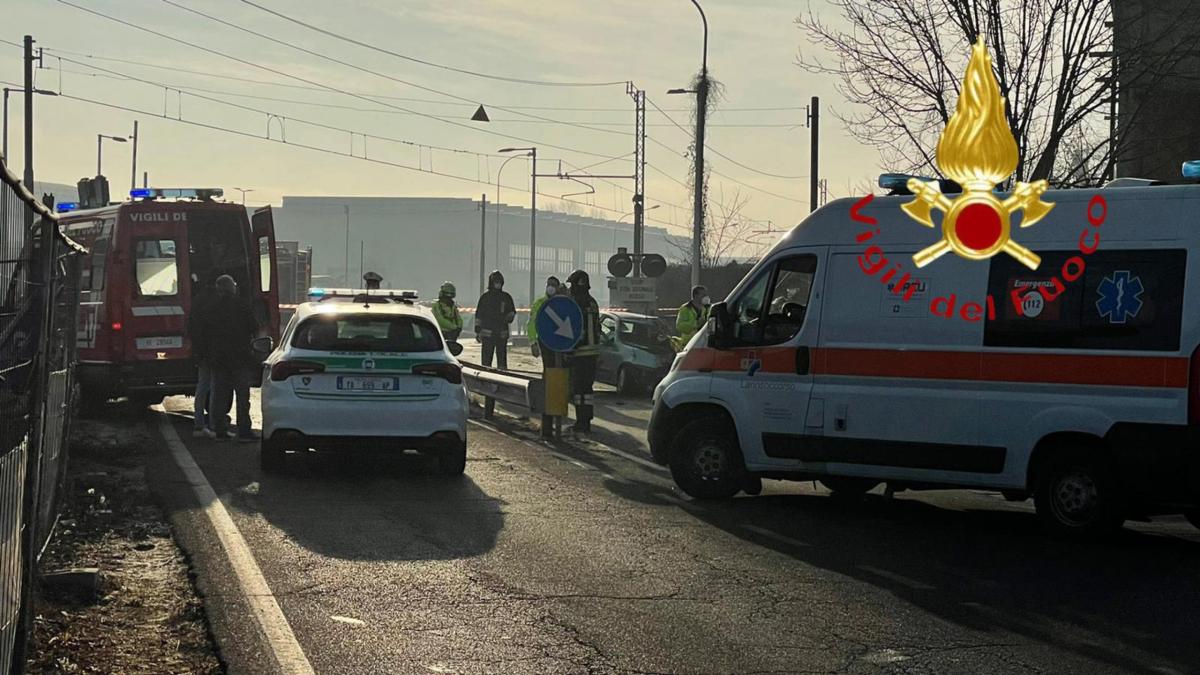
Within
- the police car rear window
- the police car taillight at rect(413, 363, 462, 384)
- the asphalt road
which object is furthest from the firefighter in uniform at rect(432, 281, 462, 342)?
the asphalt road

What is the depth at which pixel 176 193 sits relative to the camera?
2084cm

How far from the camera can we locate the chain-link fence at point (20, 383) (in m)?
5.52

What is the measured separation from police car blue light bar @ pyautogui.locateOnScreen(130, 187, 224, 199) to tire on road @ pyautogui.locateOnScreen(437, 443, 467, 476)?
8836 millimetres

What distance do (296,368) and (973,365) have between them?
5.42 m

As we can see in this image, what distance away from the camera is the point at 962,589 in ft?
27.8

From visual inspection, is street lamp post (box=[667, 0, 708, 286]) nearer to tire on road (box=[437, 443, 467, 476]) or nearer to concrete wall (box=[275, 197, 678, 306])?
tire on road (box=[437, 443, 467, 476])

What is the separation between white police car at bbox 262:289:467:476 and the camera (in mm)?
12953

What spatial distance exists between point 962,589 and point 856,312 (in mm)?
3188

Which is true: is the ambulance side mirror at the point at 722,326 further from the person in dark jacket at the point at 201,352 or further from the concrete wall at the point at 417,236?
the concrete wall at the point at 417,236

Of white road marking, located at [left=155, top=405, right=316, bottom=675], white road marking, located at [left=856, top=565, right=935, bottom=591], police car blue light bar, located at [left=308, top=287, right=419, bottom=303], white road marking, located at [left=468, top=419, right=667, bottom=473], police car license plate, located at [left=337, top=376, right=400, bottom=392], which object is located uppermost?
police car blue light bar, located at [left=308, top=287, right=419, bottom=303]

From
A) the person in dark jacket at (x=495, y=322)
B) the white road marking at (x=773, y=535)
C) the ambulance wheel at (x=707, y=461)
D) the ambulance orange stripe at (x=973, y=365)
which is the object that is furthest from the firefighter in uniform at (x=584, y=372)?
the white road marking at (x=773, y=535)

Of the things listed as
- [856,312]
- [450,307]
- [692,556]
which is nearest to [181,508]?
[692,556]

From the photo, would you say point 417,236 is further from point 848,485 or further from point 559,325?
point 848,485

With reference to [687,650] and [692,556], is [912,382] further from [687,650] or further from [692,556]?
[687,650]
